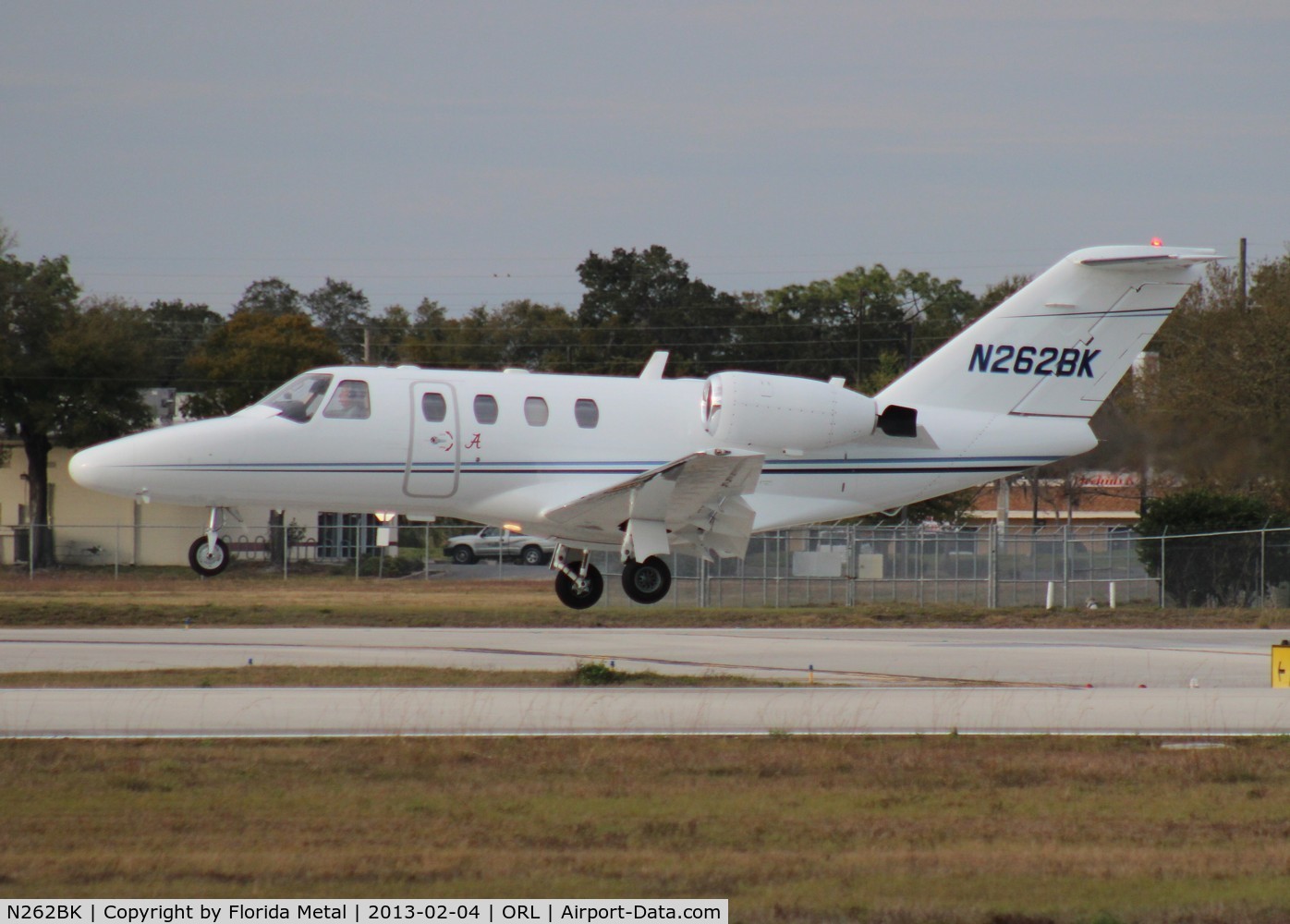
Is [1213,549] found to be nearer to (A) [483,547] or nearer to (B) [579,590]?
(B) [579,590]

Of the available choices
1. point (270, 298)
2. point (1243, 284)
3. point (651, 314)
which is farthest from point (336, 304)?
point (1243, 284)

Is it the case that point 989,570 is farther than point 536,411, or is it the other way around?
point 989,570

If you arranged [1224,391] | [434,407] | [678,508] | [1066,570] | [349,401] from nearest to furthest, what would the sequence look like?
[349,401]
[434,407]
[678,508]
[1224,391]
[1066,570]

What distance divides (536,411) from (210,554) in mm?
4379

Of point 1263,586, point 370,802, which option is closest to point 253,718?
point 370,802

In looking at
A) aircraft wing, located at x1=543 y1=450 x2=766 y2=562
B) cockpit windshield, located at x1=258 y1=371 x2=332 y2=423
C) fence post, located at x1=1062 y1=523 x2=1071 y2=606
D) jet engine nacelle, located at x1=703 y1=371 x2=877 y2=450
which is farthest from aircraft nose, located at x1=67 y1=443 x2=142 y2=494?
fence post, located at x1=1062 y1=523 x2=1071 y2=606

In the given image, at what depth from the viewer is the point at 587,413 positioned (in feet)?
63.3

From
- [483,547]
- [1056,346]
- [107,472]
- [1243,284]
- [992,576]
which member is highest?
[1243,284]

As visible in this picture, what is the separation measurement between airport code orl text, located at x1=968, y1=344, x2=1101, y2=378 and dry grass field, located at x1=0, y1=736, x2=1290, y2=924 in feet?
25.2

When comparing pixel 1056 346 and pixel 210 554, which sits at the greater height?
pixel 1056 346

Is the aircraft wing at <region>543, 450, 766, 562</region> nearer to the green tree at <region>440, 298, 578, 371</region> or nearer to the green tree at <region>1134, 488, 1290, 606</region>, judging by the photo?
the green tree at <region>1134, 488, 1290, 606</region>

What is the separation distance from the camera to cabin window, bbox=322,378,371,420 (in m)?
18.5

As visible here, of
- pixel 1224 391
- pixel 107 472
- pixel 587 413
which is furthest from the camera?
pixel 1224 391

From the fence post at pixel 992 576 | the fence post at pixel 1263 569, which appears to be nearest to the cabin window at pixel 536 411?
the fence post at pixel 992 576
